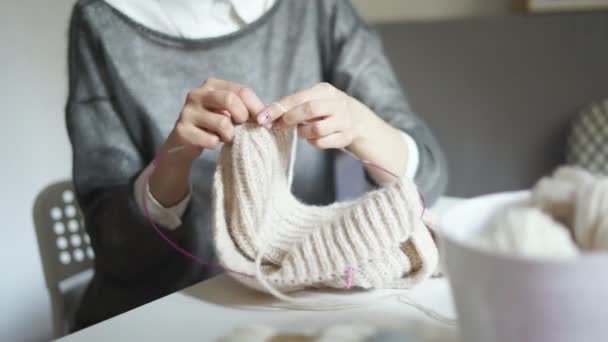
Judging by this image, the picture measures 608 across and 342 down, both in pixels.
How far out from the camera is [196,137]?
45cm

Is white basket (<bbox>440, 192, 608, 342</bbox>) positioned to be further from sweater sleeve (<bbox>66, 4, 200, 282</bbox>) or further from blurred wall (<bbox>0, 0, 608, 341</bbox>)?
blurred wall (<bbox>0, 0, 608, 341</bbox>)

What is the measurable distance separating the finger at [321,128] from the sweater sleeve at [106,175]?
187 millimetres

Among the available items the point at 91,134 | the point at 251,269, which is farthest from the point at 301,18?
the point at 251,269

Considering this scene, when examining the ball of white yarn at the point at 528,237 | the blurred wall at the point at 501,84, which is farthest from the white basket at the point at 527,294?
the blurred wall at the point at 501,84

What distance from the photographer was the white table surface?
36 cm

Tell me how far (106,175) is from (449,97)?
0.84 metres

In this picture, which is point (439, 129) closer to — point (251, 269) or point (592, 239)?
point (251, 269)

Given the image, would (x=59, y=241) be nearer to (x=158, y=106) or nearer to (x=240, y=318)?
(x=158, y=106)

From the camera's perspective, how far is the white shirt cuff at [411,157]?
598mm

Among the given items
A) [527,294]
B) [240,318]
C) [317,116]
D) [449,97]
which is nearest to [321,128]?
[317,116]

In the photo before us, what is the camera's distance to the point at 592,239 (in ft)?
0.77

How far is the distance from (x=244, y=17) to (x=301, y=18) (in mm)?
88

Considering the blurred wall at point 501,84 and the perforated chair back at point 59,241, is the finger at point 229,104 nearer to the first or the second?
the perforated chair back at point 59,241

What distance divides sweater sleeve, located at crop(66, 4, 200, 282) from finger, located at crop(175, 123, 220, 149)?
129 mm
